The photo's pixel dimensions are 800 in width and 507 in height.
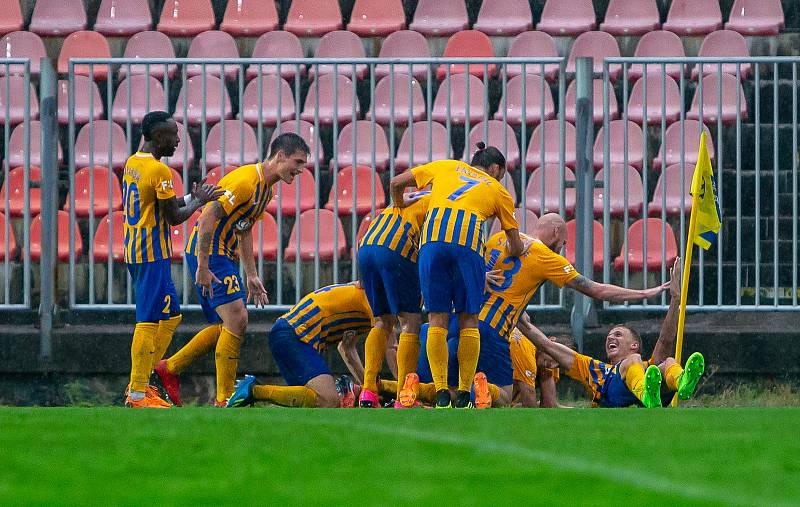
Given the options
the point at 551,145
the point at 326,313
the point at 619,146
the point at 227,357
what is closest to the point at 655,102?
the point at 619,146

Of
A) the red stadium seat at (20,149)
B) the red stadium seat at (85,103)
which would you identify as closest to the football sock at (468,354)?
the red stadium seat at (85,103)

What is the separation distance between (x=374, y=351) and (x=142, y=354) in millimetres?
1177

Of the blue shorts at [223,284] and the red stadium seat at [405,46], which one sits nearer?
the blue shorts at [223,284]

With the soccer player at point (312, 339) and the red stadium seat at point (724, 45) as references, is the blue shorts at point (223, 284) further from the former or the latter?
the red stadium seat at point (724, 45)

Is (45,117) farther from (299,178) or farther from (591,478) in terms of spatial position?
(591,478)

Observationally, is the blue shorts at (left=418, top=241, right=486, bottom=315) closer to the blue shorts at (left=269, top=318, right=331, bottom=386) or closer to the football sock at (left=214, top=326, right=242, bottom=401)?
the blue shorts at (left=269, top=318, right=331, bottom=386)

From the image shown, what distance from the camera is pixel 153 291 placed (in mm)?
7164

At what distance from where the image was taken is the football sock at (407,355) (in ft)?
22.8

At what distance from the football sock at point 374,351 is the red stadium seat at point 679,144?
8.39 ft

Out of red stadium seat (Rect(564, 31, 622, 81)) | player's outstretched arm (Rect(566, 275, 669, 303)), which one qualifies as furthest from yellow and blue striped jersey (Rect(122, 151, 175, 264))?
red stadium seat (Rect(564, 31, 622, 81))

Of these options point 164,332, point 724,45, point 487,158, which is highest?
point 724,45

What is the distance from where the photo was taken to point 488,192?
680 cm

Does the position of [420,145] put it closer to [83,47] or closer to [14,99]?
[14,99]

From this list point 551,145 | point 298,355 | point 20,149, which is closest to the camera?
point 298,355
